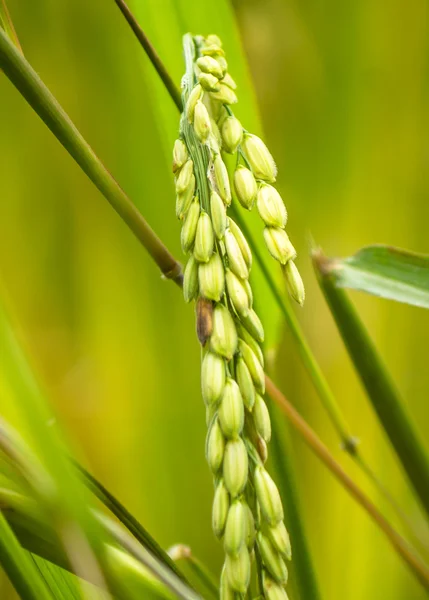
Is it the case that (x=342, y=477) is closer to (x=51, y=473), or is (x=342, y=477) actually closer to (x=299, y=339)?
(x=299, y=339)

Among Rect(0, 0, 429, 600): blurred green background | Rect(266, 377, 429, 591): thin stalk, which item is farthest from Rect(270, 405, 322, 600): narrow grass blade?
Rect(0, 0, 429, 600): blurred green background

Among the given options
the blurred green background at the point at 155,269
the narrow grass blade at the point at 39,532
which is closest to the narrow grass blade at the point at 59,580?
the narrow grass blade at the point at 39,532

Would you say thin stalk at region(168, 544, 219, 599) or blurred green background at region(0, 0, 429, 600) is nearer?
thin stalk at region(168, 544, 219, 599)

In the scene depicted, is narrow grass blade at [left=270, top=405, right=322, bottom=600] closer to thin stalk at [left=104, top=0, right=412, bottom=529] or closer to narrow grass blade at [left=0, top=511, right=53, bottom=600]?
thin stalk at [left=104, top=0, right=412, bottom=529]

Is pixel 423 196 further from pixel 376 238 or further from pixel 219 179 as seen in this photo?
pixel 219 179

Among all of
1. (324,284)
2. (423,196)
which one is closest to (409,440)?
(324,284)
